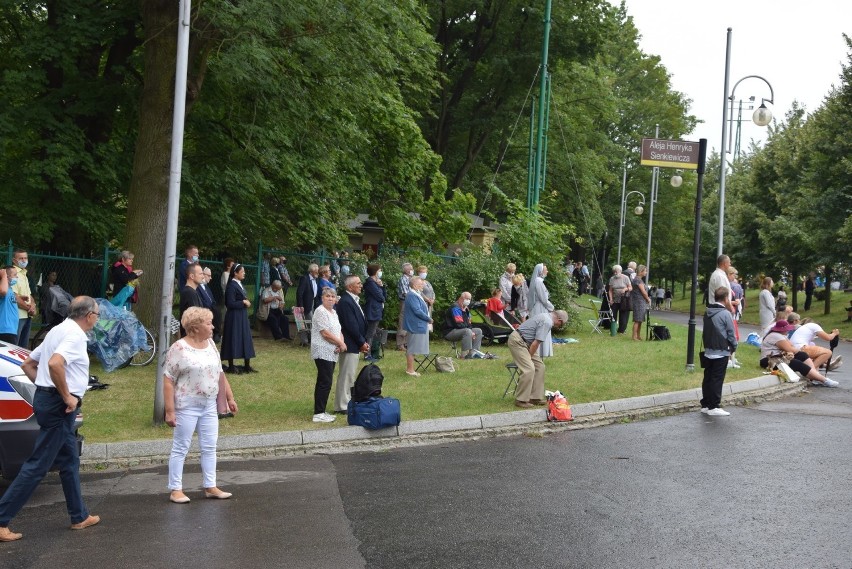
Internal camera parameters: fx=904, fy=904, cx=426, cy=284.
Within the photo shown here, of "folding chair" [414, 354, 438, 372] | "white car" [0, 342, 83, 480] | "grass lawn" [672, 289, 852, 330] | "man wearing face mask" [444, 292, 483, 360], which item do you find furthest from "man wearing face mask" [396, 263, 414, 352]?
"grass lawn" [672, 289, 852, 330]

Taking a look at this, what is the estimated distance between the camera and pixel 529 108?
1337 inches

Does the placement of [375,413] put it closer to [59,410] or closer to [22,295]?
[59,410]

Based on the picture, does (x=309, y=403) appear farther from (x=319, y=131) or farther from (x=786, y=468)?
(x=319, y=131)

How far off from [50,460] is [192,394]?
4.44ft

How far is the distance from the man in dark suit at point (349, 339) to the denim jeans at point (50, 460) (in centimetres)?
501

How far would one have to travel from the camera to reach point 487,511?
23.8 feet

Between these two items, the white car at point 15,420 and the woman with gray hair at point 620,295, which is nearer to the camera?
the white car at point 15,420

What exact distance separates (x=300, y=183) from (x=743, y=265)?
3555cm

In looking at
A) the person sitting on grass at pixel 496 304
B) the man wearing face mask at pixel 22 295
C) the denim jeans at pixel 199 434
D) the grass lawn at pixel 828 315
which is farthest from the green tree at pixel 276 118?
the grass lawn at pixel 828 315

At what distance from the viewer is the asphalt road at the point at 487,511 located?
609 cm

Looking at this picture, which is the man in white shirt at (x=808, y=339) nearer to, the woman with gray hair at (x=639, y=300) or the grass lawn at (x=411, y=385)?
the grass lawn at (x=411, y=385)

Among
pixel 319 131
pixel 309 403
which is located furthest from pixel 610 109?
pixel 309 403

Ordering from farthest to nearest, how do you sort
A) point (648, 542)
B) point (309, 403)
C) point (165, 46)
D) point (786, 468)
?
point (165, 46) → point (309, 403) → point (786, 468) → point (648, 542)

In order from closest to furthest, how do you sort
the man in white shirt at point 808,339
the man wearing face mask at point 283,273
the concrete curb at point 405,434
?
the concrete curb at point 405,434 < the man in white shirt at point 808,339 < the man wearing face mask at point 283,273
